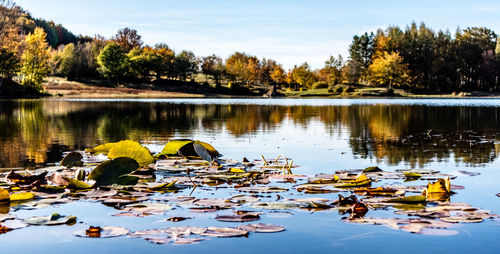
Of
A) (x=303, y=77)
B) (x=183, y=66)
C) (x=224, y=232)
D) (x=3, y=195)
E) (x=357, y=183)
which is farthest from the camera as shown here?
(x=303, y=77)

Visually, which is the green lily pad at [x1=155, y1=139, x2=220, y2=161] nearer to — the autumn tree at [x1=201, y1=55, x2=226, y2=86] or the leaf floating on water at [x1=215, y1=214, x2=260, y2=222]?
the leaf floating on water at [x1=215, y1=214, x2=260, y2=222]

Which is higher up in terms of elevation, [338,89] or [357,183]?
[338,89]

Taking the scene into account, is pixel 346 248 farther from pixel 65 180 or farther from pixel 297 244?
pixel 65 180

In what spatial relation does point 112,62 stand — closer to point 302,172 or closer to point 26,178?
point 302,172

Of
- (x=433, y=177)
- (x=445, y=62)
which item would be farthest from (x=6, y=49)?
(x=445, y=62)

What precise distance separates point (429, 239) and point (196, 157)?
7294 millimetres

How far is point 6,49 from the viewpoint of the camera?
72.7 meters

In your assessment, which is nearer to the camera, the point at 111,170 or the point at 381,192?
the point at 381,192

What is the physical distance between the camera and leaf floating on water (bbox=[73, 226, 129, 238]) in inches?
227

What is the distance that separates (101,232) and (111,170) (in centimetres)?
284

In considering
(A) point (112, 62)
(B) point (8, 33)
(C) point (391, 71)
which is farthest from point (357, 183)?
(C) point (391, 71)

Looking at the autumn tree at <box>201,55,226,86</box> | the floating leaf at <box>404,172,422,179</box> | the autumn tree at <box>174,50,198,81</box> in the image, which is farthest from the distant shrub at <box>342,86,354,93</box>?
the floating leaf at <box>404,172,422,179</box>

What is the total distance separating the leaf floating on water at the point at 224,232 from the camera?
5632mm

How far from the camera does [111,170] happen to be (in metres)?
8.58
